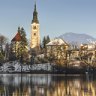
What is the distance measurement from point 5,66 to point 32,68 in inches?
363

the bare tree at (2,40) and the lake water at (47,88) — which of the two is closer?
the lake water at (47,88)

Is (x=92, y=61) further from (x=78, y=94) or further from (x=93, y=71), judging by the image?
(x=78, y=94)

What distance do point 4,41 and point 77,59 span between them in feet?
94.3

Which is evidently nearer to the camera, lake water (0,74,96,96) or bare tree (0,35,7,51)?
lake water (0,74,96,96)

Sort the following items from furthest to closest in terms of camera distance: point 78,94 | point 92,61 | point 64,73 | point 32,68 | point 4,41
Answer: point 4,41 → point 92,61 → point 32,68 → point 64,73 → point 78,94

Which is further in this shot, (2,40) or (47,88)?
(2,40)

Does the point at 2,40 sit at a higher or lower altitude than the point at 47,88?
higher

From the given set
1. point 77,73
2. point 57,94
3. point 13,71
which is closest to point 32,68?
point 13,71

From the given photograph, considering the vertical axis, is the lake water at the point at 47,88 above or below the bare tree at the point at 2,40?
below

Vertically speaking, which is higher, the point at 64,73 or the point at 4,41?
the point at 4,41

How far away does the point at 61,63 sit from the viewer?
15350cm

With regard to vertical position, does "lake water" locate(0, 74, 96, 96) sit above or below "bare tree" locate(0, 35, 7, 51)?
below

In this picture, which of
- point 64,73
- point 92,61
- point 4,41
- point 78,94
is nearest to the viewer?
point 78,94

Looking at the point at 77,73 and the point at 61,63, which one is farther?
the point at 61,63
